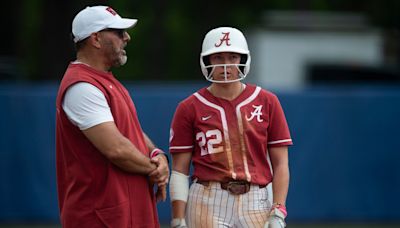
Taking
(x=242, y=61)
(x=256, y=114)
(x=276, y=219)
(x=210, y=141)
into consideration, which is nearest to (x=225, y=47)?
(x=242, y=61)

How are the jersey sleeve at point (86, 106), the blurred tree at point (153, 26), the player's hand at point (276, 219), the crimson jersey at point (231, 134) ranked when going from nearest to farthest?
the jersey sleeve at point (86, 106) < the player's hand at point (276, 219) < the crimson jersey at point (231, 134) < the blurred tree at point (153, 26)

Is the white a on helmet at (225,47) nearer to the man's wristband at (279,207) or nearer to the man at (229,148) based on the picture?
the man at (229,148)

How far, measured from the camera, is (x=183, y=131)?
560 cm

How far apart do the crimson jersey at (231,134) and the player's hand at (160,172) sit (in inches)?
11.2

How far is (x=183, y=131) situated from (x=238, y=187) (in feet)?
1.54

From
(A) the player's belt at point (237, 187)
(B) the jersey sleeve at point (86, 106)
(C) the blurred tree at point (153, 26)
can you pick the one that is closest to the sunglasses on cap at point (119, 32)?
(B) the jersey sleeve at point (86, 106)

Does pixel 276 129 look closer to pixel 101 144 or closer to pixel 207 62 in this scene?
pixel 207 62

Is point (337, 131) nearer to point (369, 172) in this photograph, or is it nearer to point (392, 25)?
point (369, 172)

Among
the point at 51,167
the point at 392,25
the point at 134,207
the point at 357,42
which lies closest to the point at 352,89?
the point at 51,167

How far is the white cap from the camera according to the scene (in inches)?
209

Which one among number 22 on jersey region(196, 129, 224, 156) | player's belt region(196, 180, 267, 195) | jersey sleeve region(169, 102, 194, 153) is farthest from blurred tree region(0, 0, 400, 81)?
player's belt region(196, 180, 267, 195)

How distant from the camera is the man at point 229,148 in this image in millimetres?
5488

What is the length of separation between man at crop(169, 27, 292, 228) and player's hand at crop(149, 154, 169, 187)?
0.27 metres

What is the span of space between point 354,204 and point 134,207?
7.17m
